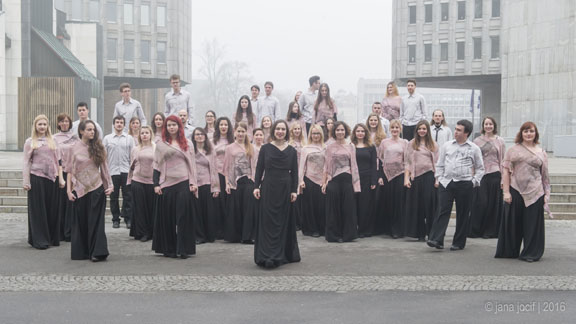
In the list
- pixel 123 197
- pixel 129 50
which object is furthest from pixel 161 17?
pixel 123 197

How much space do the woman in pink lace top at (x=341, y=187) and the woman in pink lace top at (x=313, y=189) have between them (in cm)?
26

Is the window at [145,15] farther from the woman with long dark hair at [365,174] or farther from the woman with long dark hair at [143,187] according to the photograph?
the woman with long dark hair at [365,174]

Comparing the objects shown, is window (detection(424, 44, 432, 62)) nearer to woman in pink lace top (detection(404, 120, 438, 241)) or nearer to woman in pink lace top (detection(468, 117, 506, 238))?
woman in pink lace top (detection(468, 117, 506, 238))

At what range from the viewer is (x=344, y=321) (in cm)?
695

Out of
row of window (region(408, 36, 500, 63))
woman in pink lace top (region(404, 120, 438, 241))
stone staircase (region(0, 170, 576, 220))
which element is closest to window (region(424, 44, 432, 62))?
row of window (region(408, 36, 500, 63))

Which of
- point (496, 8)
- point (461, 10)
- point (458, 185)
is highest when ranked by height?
point (461, 10)

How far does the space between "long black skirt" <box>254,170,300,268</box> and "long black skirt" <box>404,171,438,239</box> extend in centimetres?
312

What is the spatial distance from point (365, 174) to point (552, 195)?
5394 mm

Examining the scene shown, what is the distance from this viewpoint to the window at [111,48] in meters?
63.1

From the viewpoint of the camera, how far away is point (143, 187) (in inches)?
501

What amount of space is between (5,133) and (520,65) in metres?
27.8

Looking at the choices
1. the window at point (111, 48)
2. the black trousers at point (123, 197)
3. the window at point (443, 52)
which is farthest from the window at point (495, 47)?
the black trousers at point (123, 197)

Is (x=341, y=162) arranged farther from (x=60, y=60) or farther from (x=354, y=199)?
(x=60, y=60)

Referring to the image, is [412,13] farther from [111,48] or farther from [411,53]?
[111,48]
